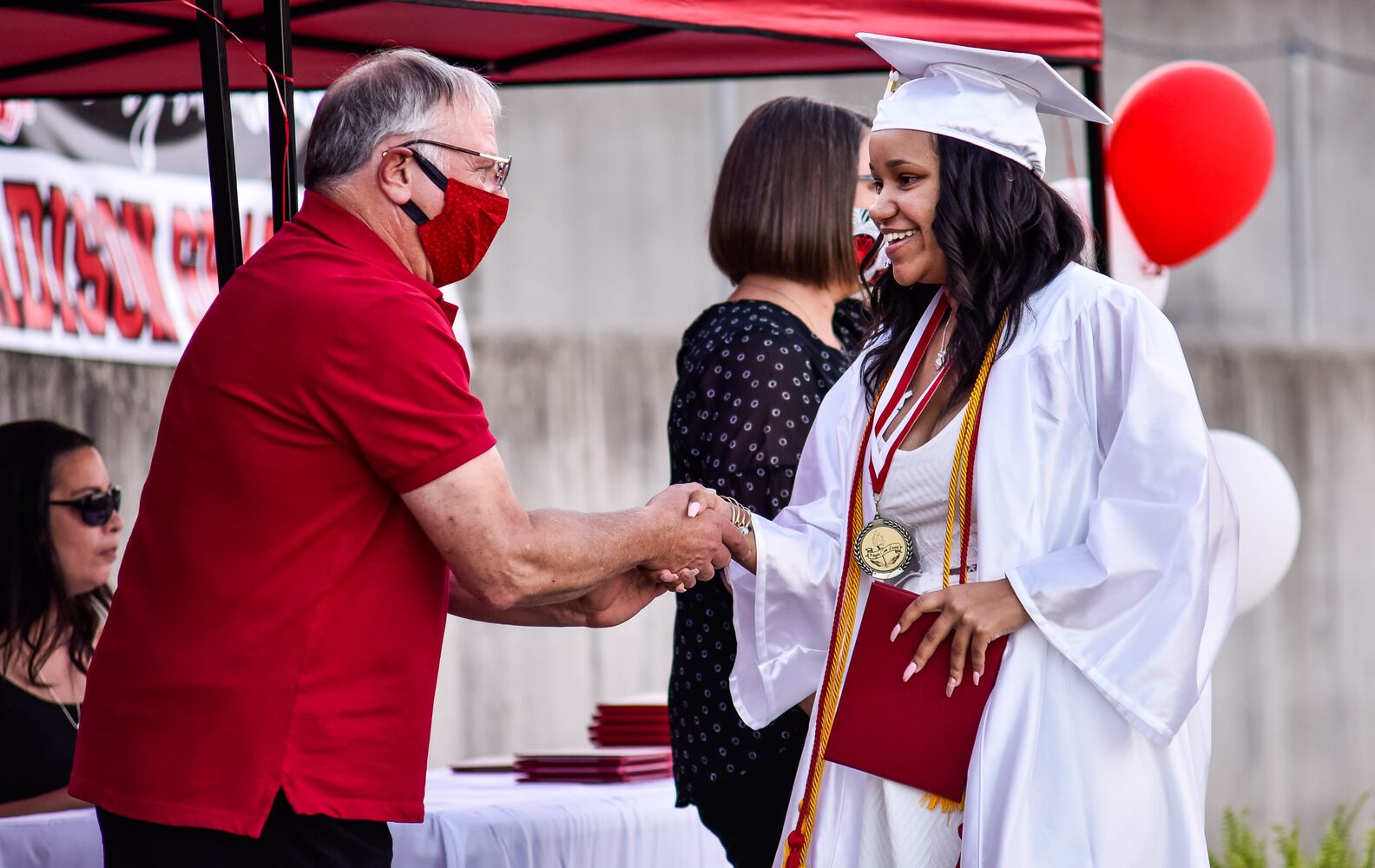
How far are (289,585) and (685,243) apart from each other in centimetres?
600

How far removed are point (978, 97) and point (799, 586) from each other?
88cm

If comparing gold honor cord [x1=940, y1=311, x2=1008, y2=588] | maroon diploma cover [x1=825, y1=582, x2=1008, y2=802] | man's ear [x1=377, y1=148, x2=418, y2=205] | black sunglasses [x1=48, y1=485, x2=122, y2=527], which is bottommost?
maroon diploma cover [x1=825, y1=582, x2=1008, y2=802]

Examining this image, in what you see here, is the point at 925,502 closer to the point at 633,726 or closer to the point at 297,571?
the point at 297,571

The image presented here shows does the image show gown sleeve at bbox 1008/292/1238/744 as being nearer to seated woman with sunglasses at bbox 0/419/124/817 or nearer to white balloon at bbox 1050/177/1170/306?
seated woman with sunglasses at bbox 0/419/124/817

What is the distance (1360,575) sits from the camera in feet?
30.4

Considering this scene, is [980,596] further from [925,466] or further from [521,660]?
[521,660]

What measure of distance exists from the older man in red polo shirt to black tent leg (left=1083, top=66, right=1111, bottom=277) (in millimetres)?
1984

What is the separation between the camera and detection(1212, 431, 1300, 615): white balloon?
20.0 ft

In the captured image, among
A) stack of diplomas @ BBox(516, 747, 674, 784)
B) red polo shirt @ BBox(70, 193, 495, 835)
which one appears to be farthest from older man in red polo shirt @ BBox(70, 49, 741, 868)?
stack of diplomas @ BBox(516, 747, 674, 784)

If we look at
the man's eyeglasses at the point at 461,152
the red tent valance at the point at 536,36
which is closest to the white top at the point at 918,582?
the man's eyeglasses at the point at 461,152

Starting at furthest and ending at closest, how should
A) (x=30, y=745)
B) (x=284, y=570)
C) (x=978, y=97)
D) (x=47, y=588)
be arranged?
(x=47, y=588) < (x=30, y=745) < (x=978, y=97) < (x=284, y=570)

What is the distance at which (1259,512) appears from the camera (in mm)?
6086

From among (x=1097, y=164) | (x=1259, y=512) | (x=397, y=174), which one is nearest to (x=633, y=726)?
(x=1097, y=164)

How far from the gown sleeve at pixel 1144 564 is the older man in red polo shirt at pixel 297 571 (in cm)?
77
